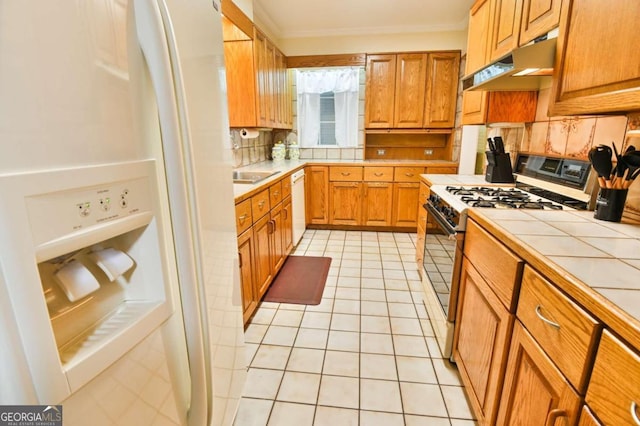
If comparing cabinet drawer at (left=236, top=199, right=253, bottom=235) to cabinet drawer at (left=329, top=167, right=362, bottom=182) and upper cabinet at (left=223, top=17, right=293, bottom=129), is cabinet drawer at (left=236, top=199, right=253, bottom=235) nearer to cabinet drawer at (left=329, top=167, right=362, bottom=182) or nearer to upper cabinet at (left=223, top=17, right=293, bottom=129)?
upper cabinet at (left=223, top=17, right=293, bottom=129)

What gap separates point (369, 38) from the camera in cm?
392

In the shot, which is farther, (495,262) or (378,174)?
(378,174)

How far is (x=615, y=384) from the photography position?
0.63 meters

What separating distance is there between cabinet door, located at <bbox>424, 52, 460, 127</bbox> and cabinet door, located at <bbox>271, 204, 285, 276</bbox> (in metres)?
2.35

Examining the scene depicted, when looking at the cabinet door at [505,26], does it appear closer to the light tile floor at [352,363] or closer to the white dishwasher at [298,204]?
the light tile floor at [352,363]

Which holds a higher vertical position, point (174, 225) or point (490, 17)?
point (490, 17)

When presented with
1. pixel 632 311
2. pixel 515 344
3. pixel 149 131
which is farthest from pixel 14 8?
pixel 515 344

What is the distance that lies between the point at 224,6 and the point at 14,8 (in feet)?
6.87

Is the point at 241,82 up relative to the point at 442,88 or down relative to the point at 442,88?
down

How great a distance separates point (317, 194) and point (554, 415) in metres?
3.36

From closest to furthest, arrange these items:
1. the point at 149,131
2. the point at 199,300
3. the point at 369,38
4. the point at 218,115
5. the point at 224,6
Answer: the point at 149,131, the point at 199,300, the point at 218,115, the point at 224,6, the point at 369,38

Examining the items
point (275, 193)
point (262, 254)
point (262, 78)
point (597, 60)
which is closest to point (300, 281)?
point (262, 254)

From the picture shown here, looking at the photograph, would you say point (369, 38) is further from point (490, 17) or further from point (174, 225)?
point (174, 225)

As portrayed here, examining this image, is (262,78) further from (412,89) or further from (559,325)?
(559,325)
